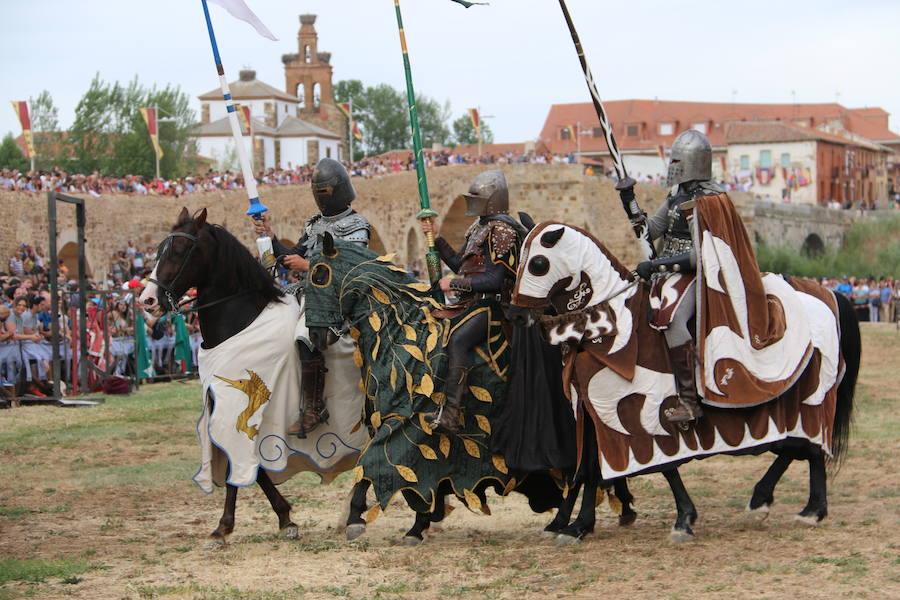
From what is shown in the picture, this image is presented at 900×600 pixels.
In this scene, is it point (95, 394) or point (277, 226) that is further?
point (277, 226)

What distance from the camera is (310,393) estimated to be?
7.64m

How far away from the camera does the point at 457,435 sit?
737cm

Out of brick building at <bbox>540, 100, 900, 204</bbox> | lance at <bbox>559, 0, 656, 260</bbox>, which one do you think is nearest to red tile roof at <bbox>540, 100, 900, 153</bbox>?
brick building at <bbox>540, 100, 900, 204</bbox>

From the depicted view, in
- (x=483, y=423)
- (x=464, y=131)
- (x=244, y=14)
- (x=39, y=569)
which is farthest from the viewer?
(x=464, y=131)

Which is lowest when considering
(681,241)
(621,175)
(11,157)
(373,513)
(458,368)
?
(373,513)

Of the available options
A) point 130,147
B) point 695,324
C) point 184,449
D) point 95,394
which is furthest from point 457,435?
point 130,147

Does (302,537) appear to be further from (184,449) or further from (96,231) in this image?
(96,231)

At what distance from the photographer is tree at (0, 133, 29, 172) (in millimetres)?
64869

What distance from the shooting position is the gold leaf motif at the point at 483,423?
736 cm

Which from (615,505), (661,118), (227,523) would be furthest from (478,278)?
(661,118)

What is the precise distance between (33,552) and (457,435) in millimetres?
2690

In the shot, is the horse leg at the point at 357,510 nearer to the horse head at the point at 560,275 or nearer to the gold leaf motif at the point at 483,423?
the gold leaf motif at the point at 483,423

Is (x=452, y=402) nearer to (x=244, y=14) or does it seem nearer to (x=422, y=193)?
(x=422, y=193)

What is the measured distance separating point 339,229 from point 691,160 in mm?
2342
